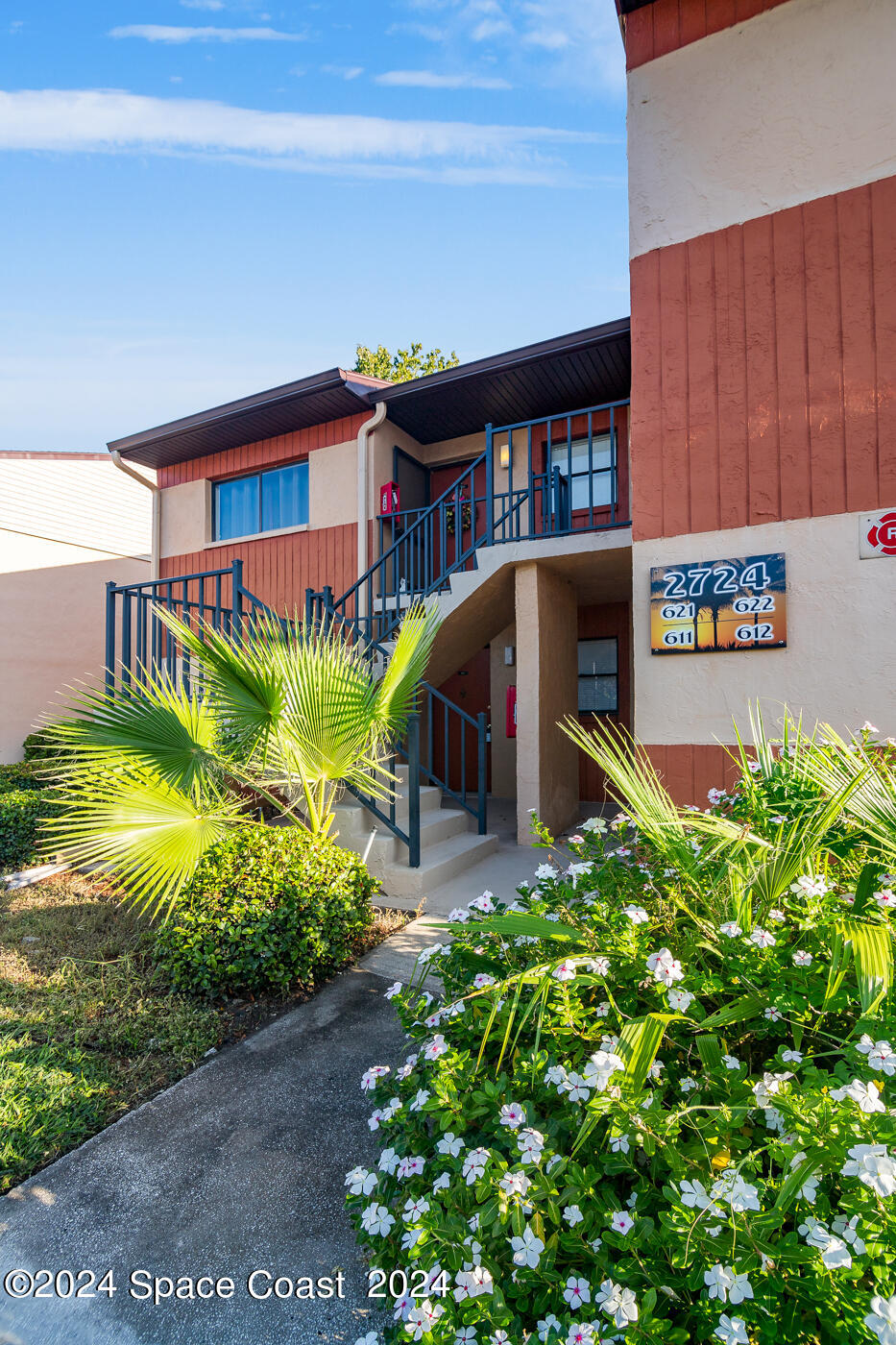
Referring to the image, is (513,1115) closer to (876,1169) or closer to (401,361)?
(876,1169)

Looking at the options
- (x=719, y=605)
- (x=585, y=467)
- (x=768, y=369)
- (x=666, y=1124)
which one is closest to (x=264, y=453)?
(x=585, y=467)

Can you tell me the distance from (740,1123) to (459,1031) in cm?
83

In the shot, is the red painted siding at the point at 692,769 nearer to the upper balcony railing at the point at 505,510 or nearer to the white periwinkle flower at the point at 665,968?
the upper balcony railing at the point at 505,510

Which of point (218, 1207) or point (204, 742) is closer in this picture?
point (218, 1207)

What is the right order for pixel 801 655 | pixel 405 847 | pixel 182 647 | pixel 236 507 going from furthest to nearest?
pixel 236 507 → pixel 405 847 → pixel 801 655 → pixel 182 647

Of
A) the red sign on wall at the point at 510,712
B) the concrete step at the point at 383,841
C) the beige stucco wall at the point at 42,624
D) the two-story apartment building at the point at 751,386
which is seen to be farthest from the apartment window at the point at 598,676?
the beige stucco wall at the point at 42,624

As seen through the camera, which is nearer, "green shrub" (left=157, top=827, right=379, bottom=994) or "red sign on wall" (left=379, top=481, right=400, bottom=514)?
"green shrub" (left=157, top=827, right=379, bottom=994)

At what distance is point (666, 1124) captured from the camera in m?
1.43

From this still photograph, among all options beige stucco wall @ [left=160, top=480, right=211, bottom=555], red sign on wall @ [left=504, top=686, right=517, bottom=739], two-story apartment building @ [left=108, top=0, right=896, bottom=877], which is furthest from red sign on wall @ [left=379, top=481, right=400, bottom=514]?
beige stucco wall @ [left=160, top=480, right=211, bottom=555]

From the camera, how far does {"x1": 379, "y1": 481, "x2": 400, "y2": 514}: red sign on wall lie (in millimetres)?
9022

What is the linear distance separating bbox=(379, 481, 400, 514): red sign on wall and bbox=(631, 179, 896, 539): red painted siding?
4466mm

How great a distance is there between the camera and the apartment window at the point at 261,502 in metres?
9.98

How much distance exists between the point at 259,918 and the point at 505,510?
5.48 metres

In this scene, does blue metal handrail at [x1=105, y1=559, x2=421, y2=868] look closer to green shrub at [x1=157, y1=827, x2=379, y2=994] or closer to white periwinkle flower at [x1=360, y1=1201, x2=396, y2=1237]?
green shrub at [x1=157, y1=827, x2=379, y2=994]
